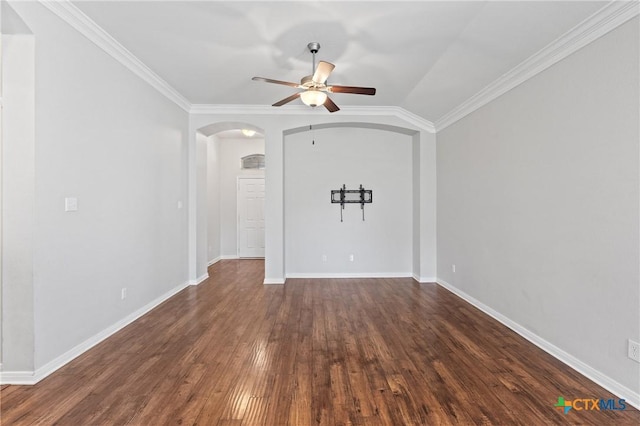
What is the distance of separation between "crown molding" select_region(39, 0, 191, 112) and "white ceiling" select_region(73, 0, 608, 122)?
69 millimetres

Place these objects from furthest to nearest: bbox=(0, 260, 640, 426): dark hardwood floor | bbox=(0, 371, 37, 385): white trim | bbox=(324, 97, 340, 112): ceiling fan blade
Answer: bbox=(324, 97, 340, 112): ceiling fan blade → bbox=(0, 371, 37, 385): white trim → bbox=(0, 260, 640, 426): dark hardwood floor

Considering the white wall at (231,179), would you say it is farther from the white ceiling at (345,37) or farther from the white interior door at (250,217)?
the white ceiling at (345,37)

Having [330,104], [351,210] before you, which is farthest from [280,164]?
[330,104]

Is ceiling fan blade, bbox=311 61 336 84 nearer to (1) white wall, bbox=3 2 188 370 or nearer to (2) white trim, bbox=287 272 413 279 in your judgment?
(1) white wall, bbox=3 2 188 370

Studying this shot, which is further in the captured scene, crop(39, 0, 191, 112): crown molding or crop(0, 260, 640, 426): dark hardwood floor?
crop(39, 0, 191, 112): crown molding

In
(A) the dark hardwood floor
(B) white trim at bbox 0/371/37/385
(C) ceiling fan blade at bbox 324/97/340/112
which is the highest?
(C) ceiling fan blade at bbox 324/97/340/112

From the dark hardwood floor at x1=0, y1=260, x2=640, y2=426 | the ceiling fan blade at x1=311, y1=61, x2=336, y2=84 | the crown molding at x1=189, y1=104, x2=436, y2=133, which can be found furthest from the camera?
the crown molding at x1=189, y1=104, x2=436, y2=133

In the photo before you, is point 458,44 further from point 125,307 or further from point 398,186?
point 125,307

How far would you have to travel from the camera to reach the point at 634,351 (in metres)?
2.00

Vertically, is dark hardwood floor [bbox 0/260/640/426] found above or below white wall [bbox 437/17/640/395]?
below

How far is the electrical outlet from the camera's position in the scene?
1972 mm

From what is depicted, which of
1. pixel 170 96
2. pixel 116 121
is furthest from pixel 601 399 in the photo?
pixel 170 96

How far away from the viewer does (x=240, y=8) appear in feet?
8.43

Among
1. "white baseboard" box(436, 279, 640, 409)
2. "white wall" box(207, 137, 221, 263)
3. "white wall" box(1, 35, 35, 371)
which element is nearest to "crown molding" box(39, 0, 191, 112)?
"white wall" box(1, 35, 35, 371)
